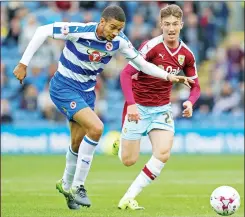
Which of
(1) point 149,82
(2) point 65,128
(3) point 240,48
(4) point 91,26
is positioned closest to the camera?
(4) point 91,26

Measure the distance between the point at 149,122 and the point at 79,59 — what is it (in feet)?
4.94

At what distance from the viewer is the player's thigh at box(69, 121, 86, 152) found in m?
10.9

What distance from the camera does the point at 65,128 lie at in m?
23.2

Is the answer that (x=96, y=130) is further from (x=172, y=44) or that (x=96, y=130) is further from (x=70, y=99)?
(x=172, y=44)

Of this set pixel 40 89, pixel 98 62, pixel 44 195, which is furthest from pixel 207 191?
pixel 40 89

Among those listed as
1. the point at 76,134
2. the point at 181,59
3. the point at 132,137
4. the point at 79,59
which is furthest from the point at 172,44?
the point at 76,134

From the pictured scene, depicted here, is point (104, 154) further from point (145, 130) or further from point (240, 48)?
point (145, 130)

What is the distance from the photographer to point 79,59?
413 inches

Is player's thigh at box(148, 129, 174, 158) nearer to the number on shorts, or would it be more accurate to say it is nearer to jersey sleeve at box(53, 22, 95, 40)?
the number on shorts

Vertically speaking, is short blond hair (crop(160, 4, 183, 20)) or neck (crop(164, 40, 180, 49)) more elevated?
short blond hair (crop(160, 4, 183, 20))

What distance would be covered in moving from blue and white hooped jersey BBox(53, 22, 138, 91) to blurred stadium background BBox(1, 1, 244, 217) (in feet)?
24.8

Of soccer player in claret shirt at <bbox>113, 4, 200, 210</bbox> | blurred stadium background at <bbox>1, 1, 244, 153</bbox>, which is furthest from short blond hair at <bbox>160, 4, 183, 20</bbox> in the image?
blurred stadium background at <bbox>1, 1, 244, 153</bbox>

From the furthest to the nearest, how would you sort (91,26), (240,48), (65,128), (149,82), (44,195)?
1. (240,48)
2. (65,128)
3. (44,195)
4. (149,82)
5. (91,26)

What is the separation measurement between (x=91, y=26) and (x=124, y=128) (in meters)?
1.84
